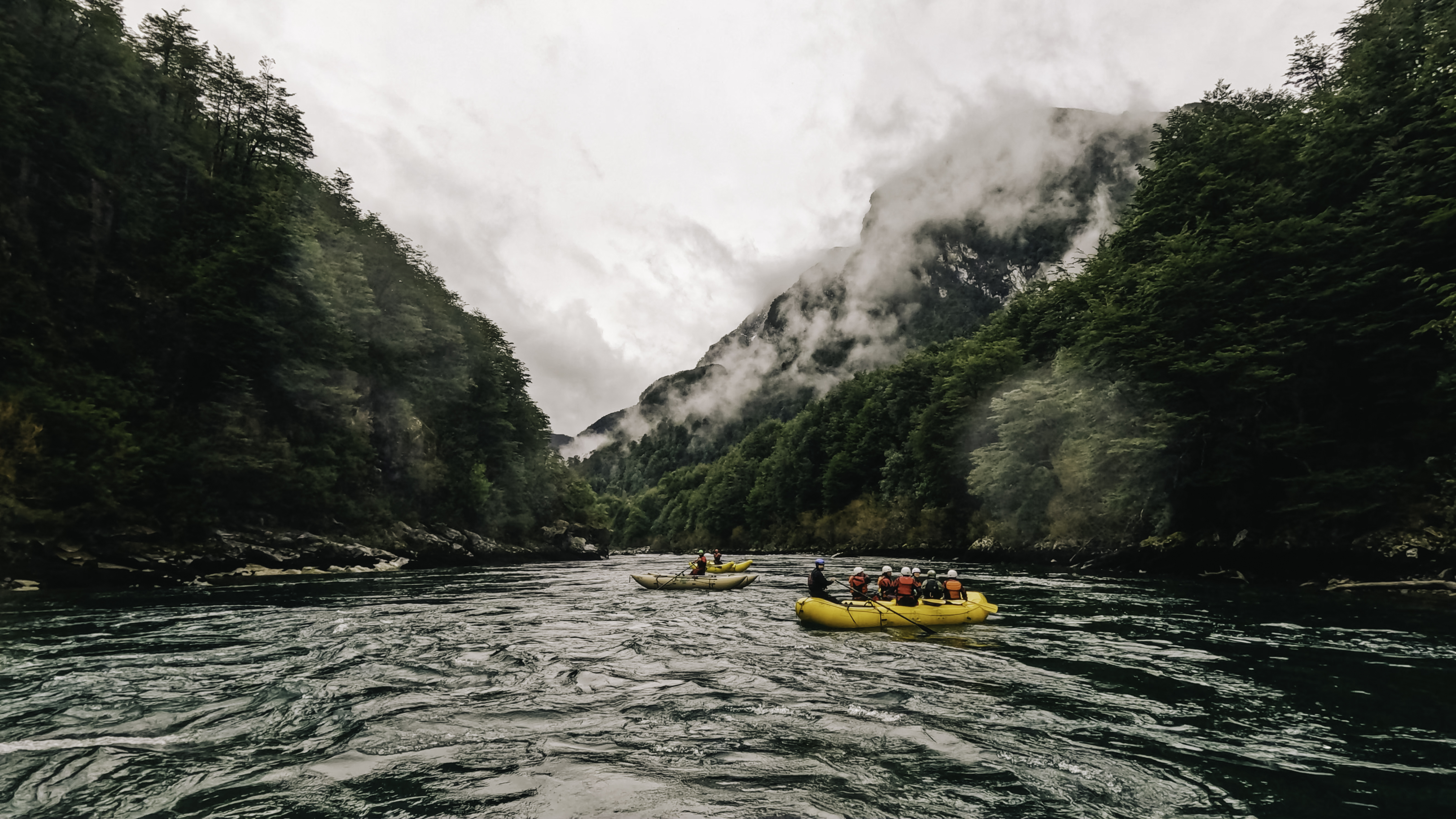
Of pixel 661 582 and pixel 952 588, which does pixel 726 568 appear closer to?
pixel 661 582

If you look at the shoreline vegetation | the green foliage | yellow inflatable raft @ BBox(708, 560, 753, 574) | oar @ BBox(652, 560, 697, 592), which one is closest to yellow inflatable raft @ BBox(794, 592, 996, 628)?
oar @ BBox(652, 560, 697, 592)

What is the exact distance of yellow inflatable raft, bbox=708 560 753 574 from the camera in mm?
33219

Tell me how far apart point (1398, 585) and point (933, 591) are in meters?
15.2

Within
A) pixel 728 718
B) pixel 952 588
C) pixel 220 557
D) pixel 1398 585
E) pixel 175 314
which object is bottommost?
pixel 1398 585

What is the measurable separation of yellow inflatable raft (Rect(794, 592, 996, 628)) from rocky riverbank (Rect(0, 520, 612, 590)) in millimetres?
24530

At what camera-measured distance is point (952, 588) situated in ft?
52.9

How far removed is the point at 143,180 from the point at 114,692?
38283 millimetres

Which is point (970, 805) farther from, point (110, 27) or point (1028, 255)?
point (1028, 255)

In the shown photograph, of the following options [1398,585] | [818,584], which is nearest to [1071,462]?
[1398,585]

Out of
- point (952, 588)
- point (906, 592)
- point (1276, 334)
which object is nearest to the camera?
point (906, 592)

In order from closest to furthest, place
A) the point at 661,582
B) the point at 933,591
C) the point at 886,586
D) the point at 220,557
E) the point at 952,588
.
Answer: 1. the point at 952,588
2. the point at 886,586
3. the point at 933,591
4. the point at 661,582
5. the point at 220,557

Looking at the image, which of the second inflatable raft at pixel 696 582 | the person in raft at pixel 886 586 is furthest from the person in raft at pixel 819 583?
the second inflatable raft at pixel 696 582

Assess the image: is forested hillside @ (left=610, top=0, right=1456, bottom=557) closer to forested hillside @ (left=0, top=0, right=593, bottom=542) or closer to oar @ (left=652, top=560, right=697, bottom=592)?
oar @ (left=652, top=560, right=697, bottom=592)

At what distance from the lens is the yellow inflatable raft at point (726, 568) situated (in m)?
33.2
